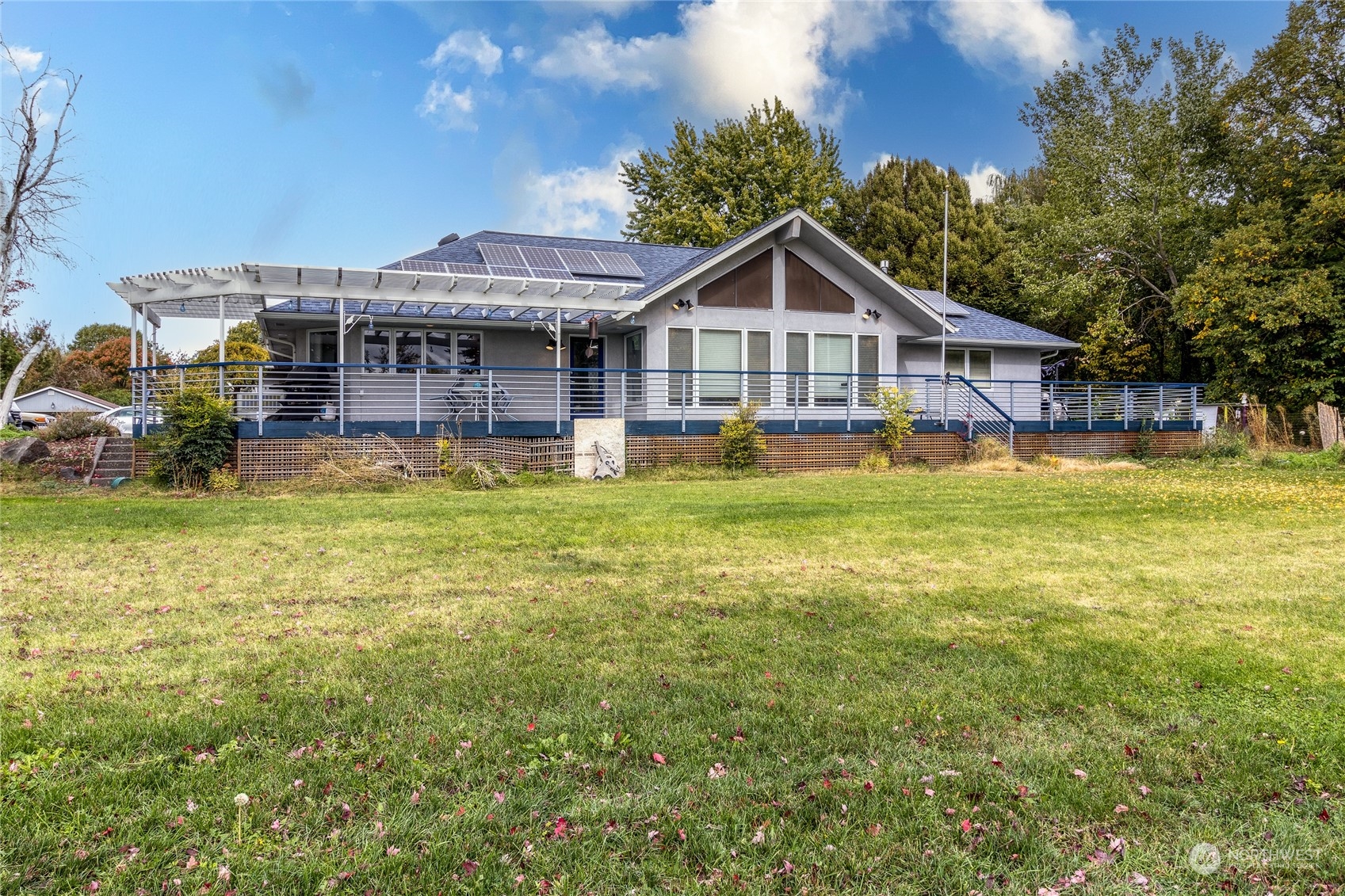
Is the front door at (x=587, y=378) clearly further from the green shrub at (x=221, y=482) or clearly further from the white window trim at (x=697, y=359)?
the green shrub at (x=221, y=482)

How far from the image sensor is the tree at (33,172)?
76.4 ft

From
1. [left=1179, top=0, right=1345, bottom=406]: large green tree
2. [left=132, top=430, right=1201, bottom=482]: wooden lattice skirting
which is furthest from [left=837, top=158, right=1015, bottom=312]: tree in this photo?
[left=132, top=430, right=1201, bottom=482]: wooden lattice skirting

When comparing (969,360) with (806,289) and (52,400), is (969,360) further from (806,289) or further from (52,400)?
(52,400)

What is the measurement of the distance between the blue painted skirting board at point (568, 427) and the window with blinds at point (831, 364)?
5.54 feet

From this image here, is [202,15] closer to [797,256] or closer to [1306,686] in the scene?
[797,256]

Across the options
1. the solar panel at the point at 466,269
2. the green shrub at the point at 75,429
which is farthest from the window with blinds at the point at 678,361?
the green shrub at the point at 75,429

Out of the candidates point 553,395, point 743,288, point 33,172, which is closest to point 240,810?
point 553,395

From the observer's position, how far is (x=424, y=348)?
60.6 ft

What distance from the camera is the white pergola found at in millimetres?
14516

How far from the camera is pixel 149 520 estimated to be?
960 centimetres

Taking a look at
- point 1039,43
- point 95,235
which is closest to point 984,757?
point 95,235

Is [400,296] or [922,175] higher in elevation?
[922,175]

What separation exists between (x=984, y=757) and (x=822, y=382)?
55.5 feet

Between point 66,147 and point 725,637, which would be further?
point 66,147
